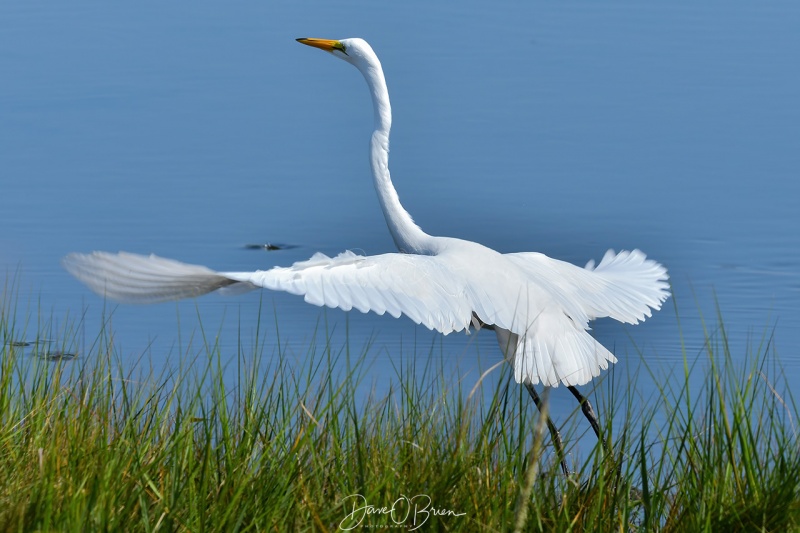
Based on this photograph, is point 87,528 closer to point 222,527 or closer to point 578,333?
point 222,527

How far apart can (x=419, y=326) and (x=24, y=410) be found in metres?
2.71

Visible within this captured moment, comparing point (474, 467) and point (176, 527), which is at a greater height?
point (474, 467)

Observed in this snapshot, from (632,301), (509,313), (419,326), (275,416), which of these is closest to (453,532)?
(275,416)

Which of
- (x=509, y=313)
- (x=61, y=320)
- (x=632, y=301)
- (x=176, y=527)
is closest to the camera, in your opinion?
(x=176, y=527)

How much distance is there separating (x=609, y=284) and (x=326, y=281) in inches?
53.9

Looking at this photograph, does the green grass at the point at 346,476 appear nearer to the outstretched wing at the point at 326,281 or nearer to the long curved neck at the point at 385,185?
the outstretched wing at the point at 326,281

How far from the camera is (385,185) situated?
4590mm

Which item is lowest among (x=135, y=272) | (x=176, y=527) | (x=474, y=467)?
(x=176, y=527)

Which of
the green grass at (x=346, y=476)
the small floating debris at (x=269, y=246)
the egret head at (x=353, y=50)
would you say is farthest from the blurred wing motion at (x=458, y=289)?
the small floating debris at (x=269, y=246)

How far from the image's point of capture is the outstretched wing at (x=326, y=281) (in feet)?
9.30

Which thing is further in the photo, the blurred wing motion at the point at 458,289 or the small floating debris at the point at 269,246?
the small floating debris at the point at 269,246

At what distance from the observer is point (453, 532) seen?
2.37 meters
